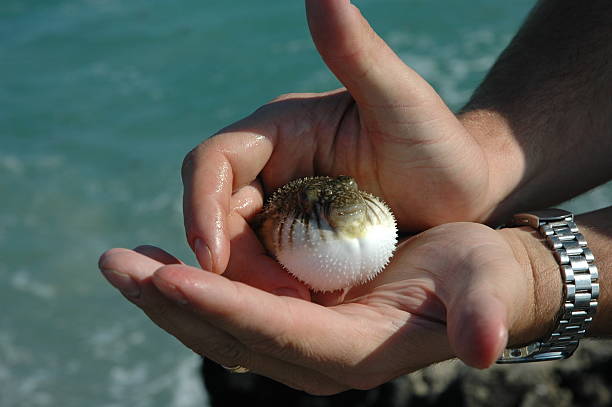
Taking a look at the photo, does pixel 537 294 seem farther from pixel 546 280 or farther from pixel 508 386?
pixel 508 386

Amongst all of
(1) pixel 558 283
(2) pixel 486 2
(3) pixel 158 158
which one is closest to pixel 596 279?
(1) pixel 558 283

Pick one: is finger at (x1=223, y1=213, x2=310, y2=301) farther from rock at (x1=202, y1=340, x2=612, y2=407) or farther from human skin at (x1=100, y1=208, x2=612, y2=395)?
rock at (x1=202, y1=340, x2=612, y2=407)

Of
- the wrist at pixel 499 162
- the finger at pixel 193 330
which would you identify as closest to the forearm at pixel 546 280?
the wrist at pixel 499 162

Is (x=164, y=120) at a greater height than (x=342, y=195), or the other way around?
(x=342, y=195)

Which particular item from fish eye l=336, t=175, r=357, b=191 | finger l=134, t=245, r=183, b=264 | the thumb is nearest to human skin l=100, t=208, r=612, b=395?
finger l=134, t=245, r=183, b=264

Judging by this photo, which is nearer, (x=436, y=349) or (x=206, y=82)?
(x=436, y=349)

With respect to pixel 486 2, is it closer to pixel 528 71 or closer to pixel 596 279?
pixel 528 71
